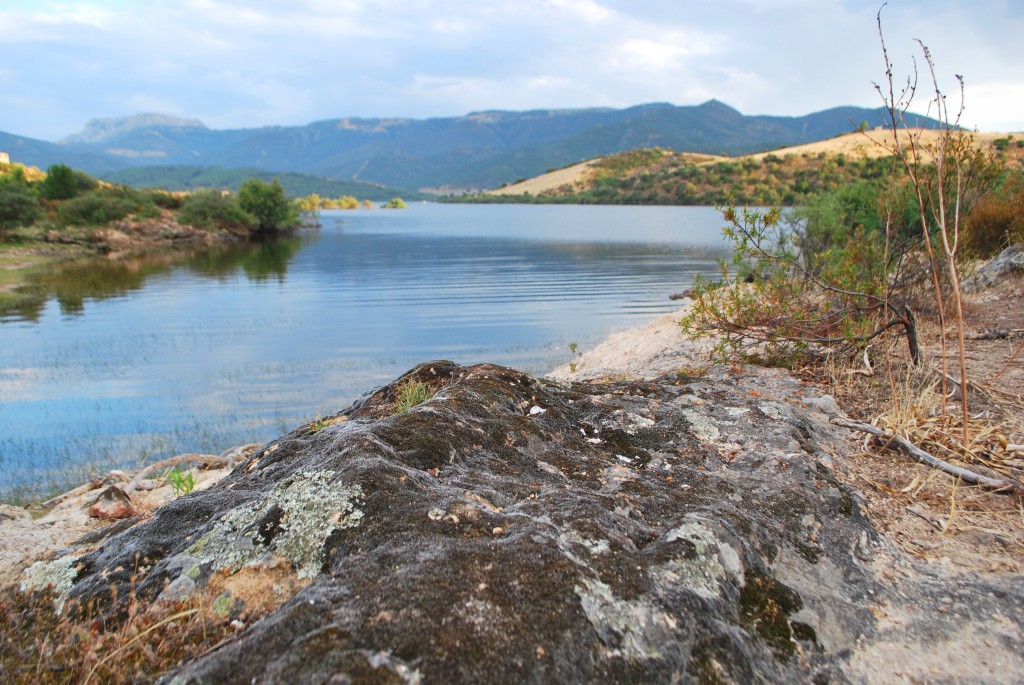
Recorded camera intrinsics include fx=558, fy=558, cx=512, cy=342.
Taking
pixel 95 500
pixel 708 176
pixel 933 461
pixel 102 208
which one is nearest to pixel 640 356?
pixel 933 461

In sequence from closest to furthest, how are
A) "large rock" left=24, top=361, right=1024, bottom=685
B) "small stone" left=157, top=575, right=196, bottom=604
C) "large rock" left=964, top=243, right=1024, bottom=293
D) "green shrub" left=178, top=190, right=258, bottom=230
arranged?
"large rock" left=24, top=361, right=1024, bottom=685 < "small stone" left=157, top=575, right=196, bottom=604 < "large rock" left=964, top=243, right=1024, bottom=293 < "green shrub" left=178, top=190, right=258, bottom=230

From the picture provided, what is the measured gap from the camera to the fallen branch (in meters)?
4.03

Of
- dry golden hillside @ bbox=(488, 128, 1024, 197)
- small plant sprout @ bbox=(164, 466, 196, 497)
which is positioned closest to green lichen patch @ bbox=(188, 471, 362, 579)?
small plant sprout @ bbox=(164, 466, 196, 497)

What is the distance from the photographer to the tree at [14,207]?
141 feet

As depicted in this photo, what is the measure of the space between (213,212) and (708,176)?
89.6m

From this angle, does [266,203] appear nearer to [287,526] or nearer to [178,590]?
[287,526]

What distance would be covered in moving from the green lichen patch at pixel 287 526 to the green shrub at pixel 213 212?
2649 inches

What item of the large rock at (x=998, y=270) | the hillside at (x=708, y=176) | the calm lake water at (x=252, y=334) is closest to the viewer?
the calm lake water at (x=252, y=334)

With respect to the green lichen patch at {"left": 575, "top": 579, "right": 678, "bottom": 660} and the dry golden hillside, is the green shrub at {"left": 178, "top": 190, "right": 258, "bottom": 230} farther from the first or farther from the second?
the dry golden hillside

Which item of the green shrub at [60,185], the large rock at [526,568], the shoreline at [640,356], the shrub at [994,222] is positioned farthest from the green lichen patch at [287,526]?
the green shrub at [60,185]

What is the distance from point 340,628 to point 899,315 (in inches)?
294

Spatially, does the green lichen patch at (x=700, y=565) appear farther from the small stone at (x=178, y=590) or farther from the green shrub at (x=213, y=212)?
the green shrub at (x=213, y=212)

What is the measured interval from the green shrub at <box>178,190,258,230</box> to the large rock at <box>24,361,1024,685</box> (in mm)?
66737

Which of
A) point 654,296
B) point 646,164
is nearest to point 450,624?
point 654,296
